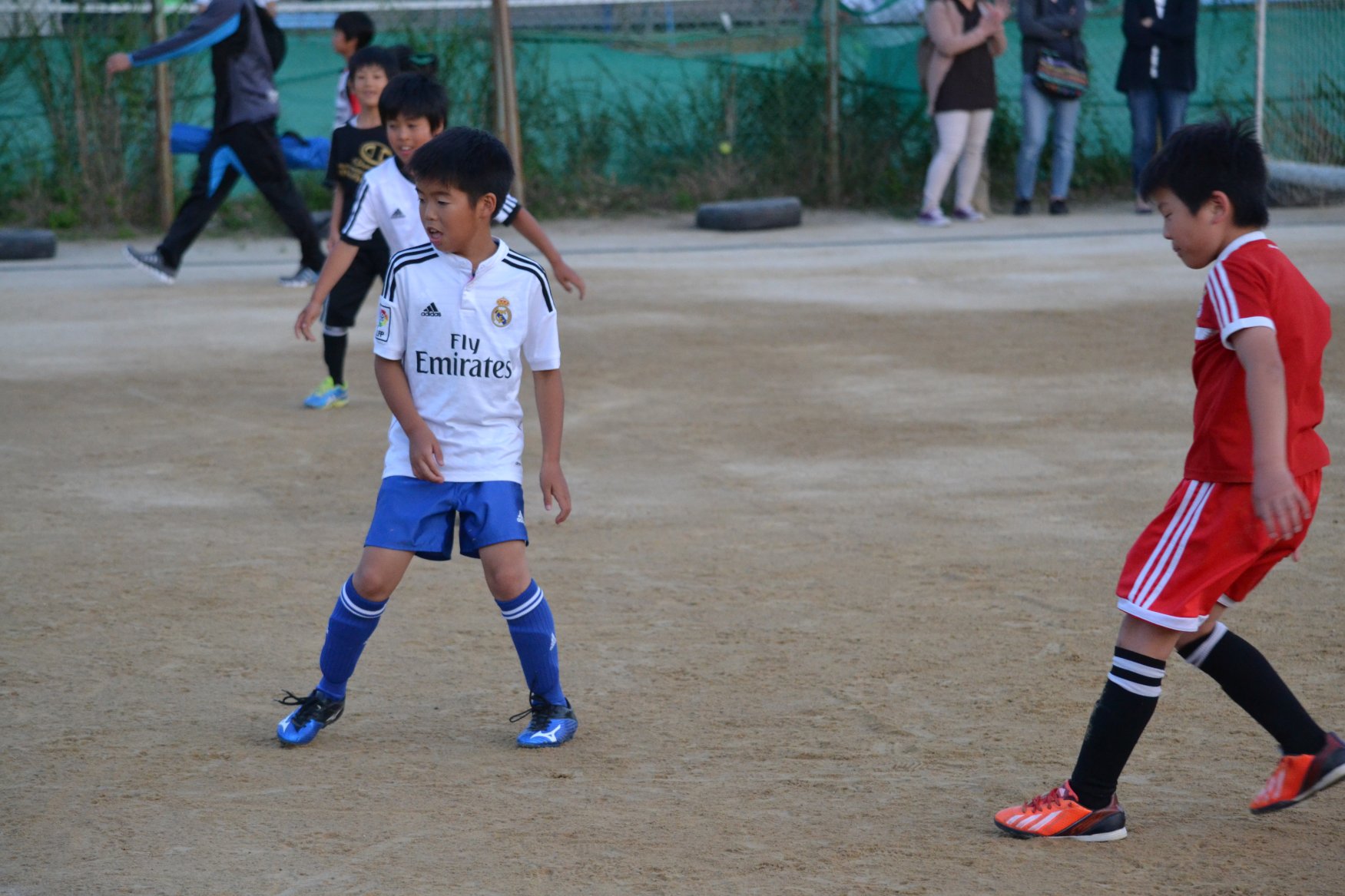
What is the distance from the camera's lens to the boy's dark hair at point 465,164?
3.38 meters

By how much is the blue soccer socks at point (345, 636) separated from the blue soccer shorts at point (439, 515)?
13cm

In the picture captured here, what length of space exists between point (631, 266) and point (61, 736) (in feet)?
26.7

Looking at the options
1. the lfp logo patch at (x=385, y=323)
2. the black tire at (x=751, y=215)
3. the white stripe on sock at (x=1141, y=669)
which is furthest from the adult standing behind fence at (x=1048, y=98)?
the white stripe on sock at (x=1141, y=669)

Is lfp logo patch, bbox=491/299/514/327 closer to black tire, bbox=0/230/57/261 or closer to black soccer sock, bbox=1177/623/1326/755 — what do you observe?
black soccer sock, bbox=1177/623/1326/755

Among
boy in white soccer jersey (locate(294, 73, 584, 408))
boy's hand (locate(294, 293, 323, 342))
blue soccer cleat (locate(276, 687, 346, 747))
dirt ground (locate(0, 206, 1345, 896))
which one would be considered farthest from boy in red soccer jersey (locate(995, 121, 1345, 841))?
boy's hand (locate(294, 293, 323, 342))

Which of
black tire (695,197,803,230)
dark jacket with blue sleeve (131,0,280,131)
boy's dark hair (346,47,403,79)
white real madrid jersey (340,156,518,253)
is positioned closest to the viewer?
white real madrid jersey (340,156,518,253)

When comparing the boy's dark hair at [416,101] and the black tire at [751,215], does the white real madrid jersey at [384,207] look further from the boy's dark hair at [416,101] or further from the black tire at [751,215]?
the black tire at [751,215]

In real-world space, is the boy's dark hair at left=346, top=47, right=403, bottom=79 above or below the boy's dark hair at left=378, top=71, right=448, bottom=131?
above

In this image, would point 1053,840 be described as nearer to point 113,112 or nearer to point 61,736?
point 61,736

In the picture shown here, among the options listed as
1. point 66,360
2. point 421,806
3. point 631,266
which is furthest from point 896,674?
point 631,266

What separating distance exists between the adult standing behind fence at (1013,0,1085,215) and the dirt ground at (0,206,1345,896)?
5.09m

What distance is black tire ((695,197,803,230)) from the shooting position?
13312 mm

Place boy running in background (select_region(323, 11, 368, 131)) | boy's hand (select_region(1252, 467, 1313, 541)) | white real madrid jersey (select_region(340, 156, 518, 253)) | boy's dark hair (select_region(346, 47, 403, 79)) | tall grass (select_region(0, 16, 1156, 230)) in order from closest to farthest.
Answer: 1. boy's hand (select_region(1252, 467, 1313, 541))
2. white real madrid jersey (select_region(340, 156, 518, 253))
3. boy's dark hair (select_region(346, 47, 403, 79))
4. boy running in background (select_region(323, 11, 368, 131))
5. tall grass (select_region(0, 16, 1156, 230))

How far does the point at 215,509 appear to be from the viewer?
5555mm
